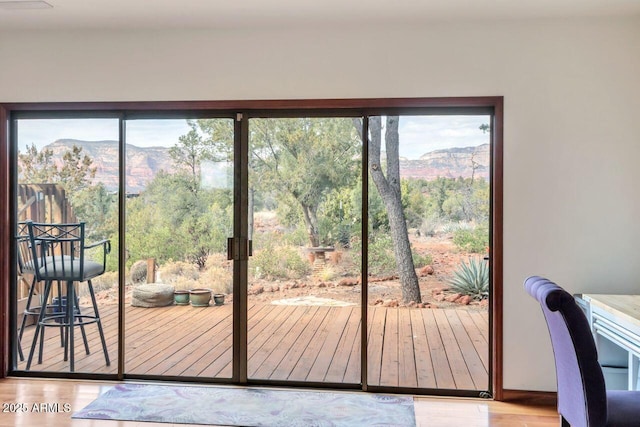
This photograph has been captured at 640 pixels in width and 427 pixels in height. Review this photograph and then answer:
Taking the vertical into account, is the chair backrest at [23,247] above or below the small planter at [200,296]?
above

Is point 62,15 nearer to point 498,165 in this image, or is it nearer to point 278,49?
point 278,49

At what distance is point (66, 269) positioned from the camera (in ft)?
12.7

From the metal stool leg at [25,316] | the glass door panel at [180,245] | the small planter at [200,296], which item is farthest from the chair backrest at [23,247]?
the small planter at [200,296]

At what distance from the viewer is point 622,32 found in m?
3.46

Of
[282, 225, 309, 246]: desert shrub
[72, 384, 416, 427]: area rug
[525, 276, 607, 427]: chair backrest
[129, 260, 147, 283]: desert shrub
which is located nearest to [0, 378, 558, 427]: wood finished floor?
[72, 384, 416, 427]: area rug

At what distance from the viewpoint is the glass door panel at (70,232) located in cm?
391

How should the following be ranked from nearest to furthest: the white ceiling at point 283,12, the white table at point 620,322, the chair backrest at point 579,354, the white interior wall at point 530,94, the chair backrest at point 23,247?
the chair backrest at point 579,354 < the white table at point 620,322 < the white ceiling at point 283,12 < the white interior wall at point 530,94 < the chair backrest at point 23,247

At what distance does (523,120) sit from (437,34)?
32.4 inches

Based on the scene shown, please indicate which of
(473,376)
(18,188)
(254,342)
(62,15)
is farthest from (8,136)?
(473,376)

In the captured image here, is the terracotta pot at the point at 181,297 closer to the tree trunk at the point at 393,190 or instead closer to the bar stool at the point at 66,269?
the bar stool at the point at 66,269

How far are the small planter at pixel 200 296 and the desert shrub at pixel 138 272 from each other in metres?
0.38

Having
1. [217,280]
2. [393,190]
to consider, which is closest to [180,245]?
[217,280]

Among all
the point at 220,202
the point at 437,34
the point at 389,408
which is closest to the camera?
the point at 389,408

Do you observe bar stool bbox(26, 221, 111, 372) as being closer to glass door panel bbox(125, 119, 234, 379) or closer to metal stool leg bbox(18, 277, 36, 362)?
metal stool leg bbox(18, 277, 36, 362)
